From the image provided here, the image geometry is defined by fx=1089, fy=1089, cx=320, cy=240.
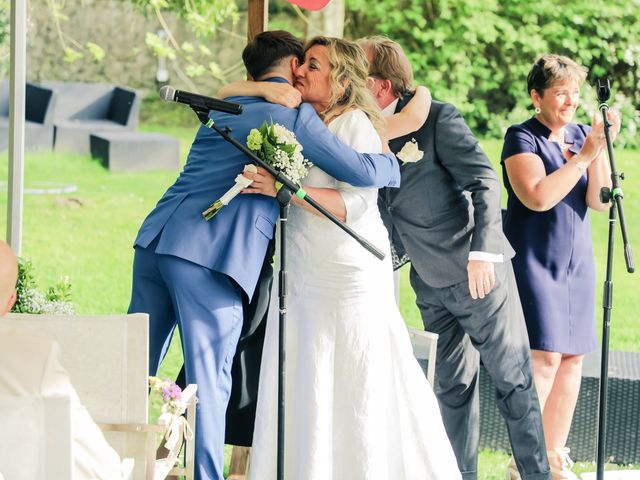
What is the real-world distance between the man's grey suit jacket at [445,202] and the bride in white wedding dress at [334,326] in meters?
0.27

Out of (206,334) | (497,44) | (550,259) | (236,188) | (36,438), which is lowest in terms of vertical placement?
(36,438)

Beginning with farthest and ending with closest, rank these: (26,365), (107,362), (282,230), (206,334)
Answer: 1. (206,334)
2. (282,230)
3. (107,362)
4. (26,365)

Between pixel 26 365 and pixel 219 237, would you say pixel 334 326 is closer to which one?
pixel 219 237

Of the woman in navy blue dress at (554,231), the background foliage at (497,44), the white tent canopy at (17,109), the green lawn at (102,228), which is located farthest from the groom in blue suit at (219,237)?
the background foliage at (497,44)

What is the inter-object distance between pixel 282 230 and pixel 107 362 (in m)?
0.64

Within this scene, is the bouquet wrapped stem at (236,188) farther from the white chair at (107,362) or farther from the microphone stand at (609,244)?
the microphone stand at (609,244)

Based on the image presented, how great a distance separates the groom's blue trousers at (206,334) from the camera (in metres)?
3.37

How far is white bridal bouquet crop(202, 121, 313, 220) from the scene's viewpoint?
10.5ft

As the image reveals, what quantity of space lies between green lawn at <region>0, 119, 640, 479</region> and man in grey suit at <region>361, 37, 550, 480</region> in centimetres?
548

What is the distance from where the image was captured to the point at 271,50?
3.41m

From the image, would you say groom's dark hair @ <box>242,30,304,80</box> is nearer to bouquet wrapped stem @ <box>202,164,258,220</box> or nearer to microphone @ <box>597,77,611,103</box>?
bouquet wrapped stem @ <box>202,164,258,220</box>

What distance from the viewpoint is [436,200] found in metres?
3.76

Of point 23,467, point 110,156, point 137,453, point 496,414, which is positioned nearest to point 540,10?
point 110,156

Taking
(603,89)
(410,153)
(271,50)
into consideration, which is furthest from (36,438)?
(603,89)
